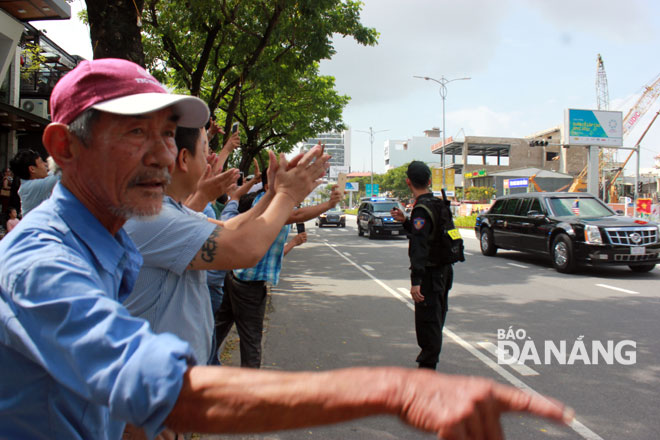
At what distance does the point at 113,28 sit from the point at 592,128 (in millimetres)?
38773

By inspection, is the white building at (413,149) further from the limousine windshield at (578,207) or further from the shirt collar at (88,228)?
the shirt collar at (88,228)

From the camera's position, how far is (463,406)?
73 cm

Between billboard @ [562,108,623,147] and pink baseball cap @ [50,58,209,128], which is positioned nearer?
pink baseball cap @ [50,58,209,128]

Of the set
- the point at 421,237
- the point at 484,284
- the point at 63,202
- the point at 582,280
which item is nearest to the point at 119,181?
the point at 63,202

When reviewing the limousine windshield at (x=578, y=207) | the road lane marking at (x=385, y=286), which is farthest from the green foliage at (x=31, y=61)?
the limousine windshield at (x=578, y=207)

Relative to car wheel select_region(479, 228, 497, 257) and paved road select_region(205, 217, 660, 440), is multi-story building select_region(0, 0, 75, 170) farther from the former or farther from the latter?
car wheel select_region(479, 228, 497, 257)

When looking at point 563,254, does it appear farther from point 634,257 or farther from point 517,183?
point 517,183

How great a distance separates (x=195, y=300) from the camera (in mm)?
1832

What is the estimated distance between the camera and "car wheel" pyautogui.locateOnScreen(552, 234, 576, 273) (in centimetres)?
1058

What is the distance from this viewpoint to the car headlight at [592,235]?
10.1 meters

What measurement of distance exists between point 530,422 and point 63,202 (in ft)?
12.4

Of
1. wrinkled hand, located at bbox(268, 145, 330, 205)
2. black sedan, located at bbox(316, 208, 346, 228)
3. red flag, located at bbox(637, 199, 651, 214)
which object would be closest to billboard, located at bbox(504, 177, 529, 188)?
black sedan, located at bbox(316, 208, 346, 228)

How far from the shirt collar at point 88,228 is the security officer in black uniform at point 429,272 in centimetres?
351

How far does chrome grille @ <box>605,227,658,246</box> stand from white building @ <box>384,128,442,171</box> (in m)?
135
